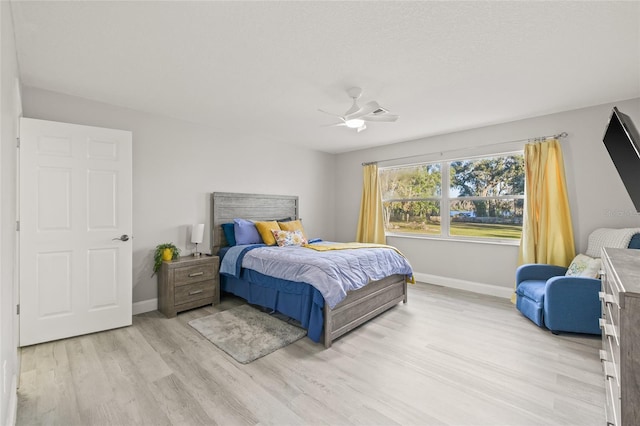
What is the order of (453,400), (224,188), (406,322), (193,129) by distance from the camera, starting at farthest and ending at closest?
(224,188) → (193,129) → (406,322) → (453,400)

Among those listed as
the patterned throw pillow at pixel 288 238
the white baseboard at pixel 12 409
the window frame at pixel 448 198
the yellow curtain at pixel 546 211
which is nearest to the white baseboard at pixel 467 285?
the yellow curtain at pixel 546 211

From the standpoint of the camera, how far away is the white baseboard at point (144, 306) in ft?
11.1

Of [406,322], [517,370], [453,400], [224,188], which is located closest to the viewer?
[453,400]

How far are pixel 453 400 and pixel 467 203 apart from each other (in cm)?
333

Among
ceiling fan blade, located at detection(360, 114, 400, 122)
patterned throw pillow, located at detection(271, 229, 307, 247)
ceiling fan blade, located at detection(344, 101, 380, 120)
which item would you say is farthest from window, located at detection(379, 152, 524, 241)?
ceiling fan blade, located at detection(344, 101, 380, 120)

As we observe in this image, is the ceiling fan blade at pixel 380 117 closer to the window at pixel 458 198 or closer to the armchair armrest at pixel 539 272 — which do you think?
the window at pixel 458 198

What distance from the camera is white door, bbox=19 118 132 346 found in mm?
2590

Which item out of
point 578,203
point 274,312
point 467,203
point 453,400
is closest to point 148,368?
point 274,312

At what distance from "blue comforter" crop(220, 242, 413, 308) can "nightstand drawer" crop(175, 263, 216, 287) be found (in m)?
0.19

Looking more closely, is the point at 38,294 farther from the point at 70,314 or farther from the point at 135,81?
the point at 135,81

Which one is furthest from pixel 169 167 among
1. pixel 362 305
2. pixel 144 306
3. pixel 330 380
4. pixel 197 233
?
pixel 330 380

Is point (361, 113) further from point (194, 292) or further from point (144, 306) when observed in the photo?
point (144, 306)

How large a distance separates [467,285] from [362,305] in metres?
2.26

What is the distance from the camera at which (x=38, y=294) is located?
103 inches
